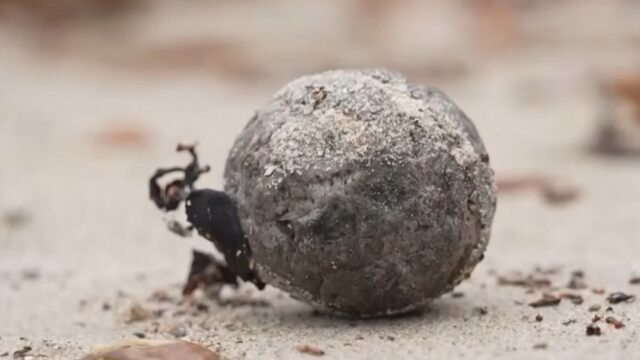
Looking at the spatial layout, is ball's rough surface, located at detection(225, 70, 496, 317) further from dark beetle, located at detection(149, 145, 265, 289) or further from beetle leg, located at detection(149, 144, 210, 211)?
beetle leg, located at detection(149, 144, 210, 211)

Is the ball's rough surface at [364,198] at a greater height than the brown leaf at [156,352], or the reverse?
the ball's rough surface at [364,198]

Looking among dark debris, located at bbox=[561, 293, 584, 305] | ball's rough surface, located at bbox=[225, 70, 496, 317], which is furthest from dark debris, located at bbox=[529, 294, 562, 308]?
ball's rough surface, located at bbox=[225, 70, 496, 317]

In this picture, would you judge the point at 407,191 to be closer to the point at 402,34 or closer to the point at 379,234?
the point at 379,234

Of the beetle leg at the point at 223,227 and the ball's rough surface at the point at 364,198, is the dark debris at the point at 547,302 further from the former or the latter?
the beetle leg at the point at 223,227

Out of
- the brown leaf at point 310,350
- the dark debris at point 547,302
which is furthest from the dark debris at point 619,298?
the brown leaf at point 310,350

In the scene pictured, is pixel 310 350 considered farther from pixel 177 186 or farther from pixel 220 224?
pixel 177 186

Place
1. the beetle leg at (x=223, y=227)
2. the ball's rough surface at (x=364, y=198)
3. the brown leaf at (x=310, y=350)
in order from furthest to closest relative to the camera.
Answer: the beetle leg at (x=223, y=227), the ball's rough surface at (x=364, y=198), the brown leaf at (x=310, y=350)

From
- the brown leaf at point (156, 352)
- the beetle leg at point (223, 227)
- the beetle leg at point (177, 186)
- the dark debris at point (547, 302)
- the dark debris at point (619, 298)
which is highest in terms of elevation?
the beetle leg at point (177, 186)
